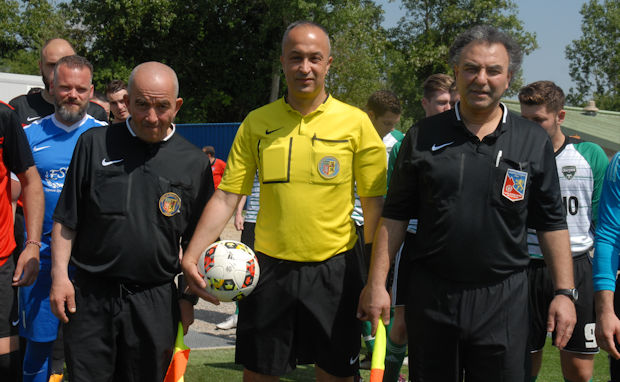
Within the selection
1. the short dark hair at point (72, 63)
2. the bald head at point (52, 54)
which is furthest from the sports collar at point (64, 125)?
the bald head at point (52, 54)

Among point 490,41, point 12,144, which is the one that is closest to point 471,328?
point 490,41

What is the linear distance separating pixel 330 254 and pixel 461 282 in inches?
30.8

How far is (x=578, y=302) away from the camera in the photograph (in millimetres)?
4602

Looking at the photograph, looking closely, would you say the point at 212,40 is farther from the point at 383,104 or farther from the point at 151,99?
the point at 151,99

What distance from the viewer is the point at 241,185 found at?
380 centimetres

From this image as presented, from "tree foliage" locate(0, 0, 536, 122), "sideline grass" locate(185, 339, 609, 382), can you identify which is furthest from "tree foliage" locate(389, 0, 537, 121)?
"sideline grass" locate(185, 339, 609, 382)

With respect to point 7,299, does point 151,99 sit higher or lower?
higher

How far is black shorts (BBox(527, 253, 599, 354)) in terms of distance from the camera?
14.9ft

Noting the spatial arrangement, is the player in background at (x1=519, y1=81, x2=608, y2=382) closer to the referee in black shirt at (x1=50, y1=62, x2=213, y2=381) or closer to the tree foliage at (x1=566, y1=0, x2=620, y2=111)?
the referee in black shirt at (x1=50, y1=62, x2=213, y2=381)

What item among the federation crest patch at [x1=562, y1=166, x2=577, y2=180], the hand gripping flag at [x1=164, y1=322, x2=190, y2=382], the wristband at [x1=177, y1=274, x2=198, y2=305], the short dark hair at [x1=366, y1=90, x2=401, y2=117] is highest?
the short dark hair at [x1=366, y1=90, x2=401, y2=117]

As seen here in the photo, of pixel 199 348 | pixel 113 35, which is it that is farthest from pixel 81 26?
pixel 199 348

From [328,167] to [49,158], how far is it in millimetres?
2146

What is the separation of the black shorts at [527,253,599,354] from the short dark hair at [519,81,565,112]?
1119 mm

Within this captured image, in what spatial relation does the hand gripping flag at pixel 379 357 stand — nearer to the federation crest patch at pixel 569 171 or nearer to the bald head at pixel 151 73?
the bald head at pixel 151 73
